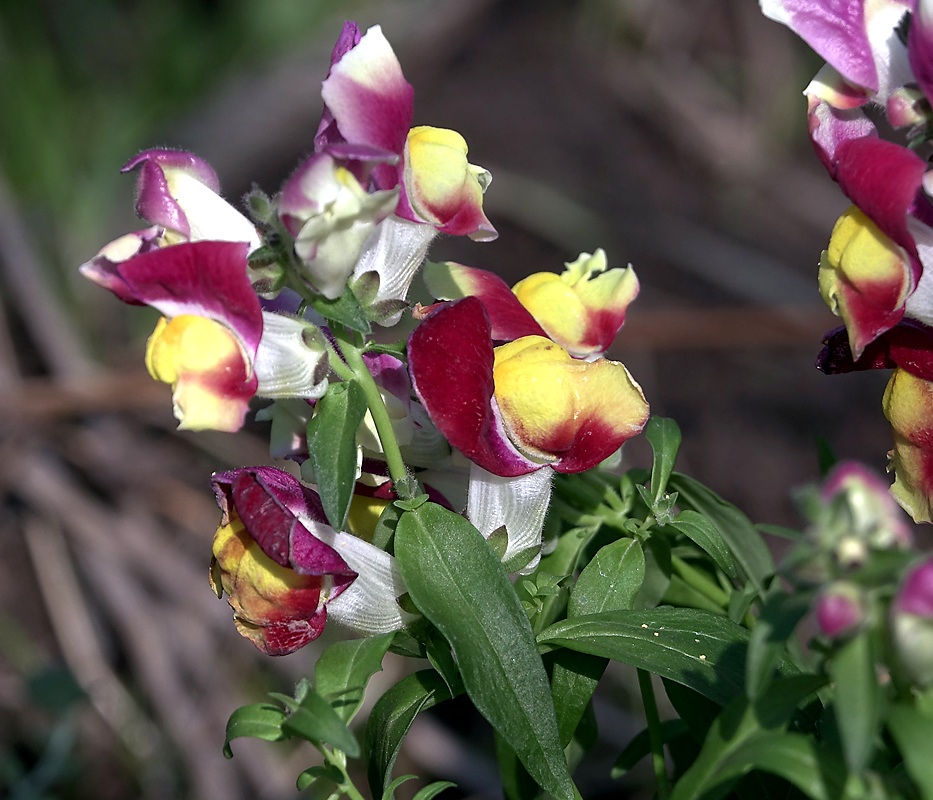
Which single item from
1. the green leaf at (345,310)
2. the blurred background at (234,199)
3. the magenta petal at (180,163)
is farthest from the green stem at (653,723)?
the blurred background at (234,199)

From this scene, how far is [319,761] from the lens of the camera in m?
1.70

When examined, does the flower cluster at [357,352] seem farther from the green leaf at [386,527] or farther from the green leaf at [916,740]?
the green leaf at [916,740]

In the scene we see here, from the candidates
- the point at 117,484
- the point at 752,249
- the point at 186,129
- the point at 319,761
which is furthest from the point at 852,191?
the point at 186,129

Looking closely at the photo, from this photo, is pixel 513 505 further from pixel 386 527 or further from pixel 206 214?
pixel 206 214

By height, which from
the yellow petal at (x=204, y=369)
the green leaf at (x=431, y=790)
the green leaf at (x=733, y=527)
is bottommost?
the green leaf at (x=431, y=790)

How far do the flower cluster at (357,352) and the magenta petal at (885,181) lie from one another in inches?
6.3

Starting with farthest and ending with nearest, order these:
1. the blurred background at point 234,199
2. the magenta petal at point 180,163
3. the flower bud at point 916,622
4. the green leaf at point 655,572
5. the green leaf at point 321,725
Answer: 1. the blurred background at point 234,199
2. the green leaf at point 655,572
3. the magenta petal at point 180,163
4. the green leaf at point 321,725
5. the flower bud at point 916,622

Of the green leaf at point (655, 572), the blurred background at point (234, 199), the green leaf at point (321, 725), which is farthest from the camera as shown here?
the blurred background at point (234, 199)

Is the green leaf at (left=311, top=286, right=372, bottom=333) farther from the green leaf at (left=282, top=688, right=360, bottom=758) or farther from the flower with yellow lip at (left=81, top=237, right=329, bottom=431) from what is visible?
the green leaf at (left=282, top=688, right=360, bottom=758)

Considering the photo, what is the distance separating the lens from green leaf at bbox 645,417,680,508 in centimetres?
68

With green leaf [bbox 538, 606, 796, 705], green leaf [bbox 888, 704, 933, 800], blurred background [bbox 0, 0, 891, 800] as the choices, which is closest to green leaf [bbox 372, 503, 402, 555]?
green leaf [bbox 538, 606, 796, 705]

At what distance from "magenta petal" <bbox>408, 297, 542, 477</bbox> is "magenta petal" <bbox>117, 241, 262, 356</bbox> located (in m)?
0.09

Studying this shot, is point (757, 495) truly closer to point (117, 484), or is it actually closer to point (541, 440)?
point (117, 484)

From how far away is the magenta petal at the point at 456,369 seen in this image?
22.4 inches
